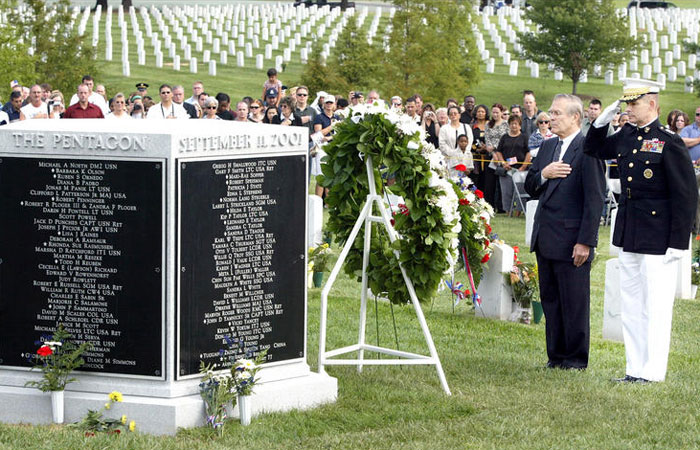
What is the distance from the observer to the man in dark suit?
9.10 m

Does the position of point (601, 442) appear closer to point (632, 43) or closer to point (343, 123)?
point (343, 123)

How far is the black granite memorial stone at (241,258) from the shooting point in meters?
7.50

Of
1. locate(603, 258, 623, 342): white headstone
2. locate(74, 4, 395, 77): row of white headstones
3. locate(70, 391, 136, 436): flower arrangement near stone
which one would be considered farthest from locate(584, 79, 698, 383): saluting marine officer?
locate(74, 4, 395, 77): row of white headstones

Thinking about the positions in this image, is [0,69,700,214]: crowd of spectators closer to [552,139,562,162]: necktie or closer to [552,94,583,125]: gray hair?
[552,139,562,162]: necktie

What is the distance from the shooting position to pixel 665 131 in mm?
8820

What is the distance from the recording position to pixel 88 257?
7.55 meters

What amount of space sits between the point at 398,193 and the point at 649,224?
1.99 m

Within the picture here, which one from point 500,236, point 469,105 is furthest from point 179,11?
point 500,236

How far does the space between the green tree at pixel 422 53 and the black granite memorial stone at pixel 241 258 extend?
22922mm

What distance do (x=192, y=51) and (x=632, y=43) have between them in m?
21.4

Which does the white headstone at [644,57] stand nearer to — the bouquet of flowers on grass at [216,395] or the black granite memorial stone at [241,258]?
the black granite memorial stone at [241,258]

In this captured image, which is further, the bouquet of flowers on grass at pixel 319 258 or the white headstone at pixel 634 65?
the white headstone at pixel 634 65

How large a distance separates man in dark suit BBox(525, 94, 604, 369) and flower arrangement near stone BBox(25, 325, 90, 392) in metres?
3.85

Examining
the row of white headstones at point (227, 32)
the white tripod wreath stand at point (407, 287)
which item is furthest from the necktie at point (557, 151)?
the row of white headstones at point (227, 32)
